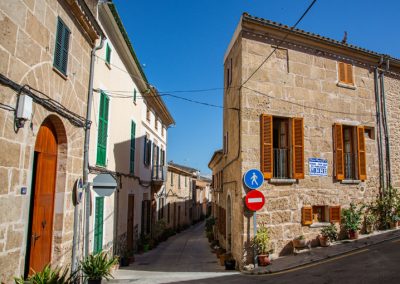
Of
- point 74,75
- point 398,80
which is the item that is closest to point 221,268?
point 74,75

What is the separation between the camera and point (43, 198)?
6.43 meters

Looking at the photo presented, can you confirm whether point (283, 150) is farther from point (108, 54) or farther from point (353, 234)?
point (108, 54)

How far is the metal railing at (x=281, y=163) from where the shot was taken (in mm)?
10585

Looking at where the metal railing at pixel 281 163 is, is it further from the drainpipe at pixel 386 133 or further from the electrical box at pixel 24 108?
the electrical box at pixel 24 108

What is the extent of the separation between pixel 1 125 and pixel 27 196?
4.60ft

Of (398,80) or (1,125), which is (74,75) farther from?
(398,80)

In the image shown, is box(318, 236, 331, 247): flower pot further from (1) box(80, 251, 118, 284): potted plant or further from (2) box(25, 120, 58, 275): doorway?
(2) box(25, 120, 58, 275): doorway

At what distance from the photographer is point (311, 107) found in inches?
437

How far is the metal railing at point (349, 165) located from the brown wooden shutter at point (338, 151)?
544 millimetres

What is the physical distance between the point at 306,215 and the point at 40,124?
8267 millimetres

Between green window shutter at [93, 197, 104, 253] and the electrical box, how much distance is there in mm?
4550

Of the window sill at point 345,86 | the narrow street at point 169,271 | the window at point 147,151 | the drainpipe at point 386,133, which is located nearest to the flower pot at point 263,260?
the narrow street at point 169,271

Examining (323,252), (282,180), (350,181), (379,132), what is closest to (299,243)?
(323,252)

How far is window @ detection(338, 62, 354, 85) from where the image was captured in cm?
1184
